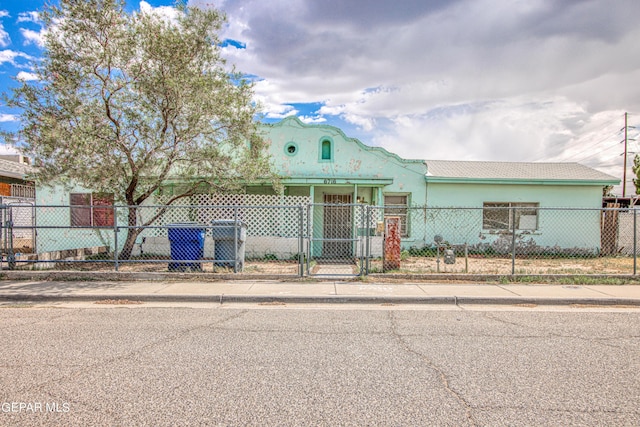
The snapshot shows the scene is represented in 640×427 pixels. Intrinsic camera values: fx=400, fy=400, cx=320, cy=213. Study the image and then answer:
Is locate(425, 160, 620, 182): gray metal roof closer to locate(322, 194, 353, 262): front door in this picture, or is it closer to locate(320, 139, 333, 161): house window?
locate(322, 194, 353, 262): front door

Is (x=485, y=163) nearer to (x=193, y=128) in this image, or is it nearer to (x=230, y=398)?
(x=193, y=128)

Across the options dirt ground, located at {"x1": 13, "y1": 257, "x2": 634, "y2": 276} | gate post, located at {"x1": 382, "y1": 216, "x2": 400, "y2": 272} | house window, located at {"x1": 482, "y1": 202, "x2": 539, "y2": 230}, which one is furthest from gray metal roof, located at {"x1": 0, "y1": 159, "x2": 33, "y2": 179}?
house window, located at {"x1": 482, "y1": 202, "x2": 539, "y2": 230}

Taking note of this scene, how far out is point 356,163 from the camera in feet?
46.2

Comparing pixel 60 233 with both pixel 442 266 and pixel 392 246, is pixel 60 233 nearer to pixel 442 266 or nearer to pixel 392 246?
pixel 392 246

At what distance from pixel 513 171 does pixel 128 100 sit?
14325 mm

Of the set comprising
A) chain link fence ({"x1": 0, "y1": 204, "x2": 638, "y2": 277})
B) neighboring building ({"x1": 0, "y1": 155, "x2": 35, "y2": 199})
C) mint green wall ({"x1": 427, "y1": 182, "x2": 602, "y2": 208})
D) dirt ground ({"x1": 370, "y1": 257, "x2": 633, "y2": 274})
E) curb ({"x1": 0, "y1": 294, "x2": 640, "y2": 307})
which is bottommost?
curb ({"x1": 0, "y1": 294, "x2": 640, "y2": 307})

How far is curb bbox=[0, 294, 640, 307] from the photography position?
731 cm

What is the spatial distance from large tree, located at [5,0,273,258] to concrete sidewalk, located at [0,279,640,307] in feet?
6.89

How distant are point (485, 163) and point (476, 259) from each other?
699 centimetres

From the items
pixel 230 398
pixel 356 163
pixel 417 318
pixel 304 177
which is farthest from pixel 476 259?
pixel 230 398

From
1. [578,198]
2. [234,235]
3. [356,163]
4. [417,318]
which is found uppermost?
[356,163]

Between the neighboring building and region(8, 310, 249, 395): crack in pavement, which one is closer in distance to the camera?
region(8, 310, 249, 395): crack in pavement

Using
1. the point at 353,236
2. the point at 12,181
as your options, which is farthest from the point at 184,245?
the point at 12,181

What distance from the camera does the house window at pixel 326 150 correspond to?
14.1m
